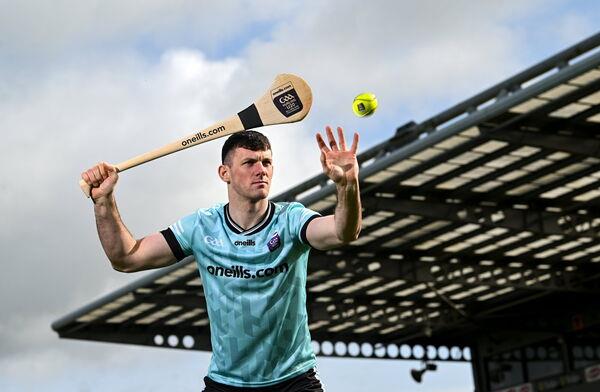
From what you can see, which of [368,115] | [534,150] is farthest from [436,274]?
[368,115]

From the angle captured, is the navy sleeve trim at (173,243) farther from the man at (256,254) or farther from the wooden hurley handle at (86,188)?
the wooden hurley handle at (86,188)

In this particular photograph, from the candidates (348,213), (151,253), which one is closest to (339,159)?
(348,213)

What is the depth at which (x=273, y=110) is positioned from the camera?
24.3 ft

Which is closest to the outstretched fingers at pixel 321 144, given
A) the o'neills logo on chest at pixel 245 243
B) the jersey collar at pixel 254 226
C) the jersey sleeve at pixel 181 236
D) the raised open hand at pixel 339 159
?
the raised open hand at pixel 339 159

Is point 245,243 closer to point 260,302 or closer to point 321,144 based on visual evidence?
point 260,302

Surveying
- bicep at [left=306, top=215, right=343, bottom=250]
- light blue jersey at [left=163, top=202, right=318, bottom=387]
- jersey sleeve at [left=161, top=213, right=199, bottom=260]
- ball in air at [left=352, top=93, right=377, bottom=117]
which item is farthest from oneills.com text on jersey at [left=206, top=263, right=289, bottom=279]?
ball in air at [left=352, top=93, right=377, bottom=117]

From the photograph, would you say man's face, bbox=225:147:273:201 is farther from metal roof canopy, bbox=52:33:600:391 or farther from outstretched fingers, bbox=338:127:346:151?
metal roof canopy, bbox=52:33:600:391

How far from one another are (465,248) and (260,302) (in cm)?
3548

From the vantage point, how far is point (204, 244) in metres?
7.14

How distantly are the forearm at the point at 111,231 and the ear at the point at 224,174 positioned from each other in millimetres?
651

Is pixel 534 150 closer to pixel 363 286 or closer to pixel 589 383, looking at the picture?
pixel 363 286

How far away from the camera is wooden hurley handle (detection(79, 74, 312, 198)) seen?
7.26 m

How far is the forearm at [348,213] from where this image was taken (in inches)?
263

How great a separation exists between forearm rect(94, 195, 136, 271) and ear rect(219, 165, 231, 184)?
0.65m
